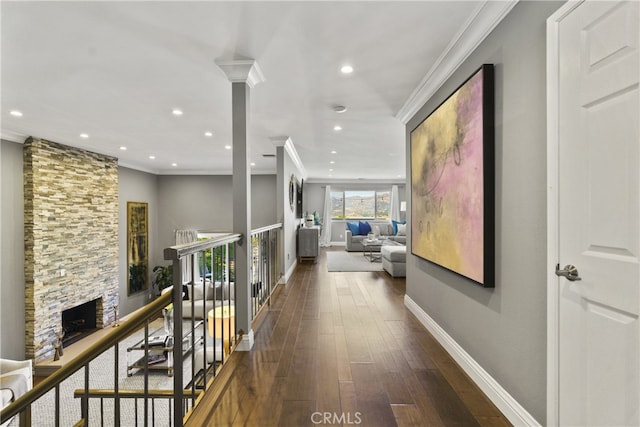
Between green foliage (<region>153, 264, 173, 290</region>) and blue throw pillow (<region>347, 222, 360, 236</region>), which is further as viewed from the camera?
blue throw pillow (<region>347, 222, 360, 236</region>)

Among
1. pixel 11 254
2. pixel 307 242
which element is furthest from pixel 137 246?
pixel 307 242

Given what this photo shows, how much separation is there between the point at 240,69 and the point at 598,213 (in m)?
2.36

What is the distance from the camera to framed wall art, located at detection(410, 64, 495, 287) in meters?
1.70

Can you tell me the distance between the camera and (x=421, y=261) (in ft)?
9.66

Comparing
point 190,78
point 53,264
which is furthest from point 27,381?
point 190,78

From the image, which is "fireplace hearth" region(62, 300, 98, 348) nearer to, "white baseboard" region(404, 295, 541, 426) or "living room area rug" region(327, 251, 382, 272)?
"living room area rug" region(327, 251, 382, 272)

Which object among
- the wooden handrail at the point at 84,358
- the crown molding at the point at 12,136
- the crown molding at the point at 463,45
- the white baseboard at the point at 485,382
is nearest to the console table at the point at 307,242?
the white baseboard at the point at 485,382

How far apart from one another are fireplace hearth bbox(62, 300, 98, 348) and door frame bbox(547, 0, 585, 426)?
7.79 meters

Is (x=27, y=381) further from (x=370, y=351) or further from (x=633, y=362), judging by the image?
(x=633, y=362)

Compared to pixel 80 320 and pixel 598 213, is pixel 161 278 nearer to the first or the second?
pixel 80 320

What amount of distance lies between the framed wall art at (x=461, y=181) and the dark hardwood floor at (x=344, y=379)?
0.71 metres

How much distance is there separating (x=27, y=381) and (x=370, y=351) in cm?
378

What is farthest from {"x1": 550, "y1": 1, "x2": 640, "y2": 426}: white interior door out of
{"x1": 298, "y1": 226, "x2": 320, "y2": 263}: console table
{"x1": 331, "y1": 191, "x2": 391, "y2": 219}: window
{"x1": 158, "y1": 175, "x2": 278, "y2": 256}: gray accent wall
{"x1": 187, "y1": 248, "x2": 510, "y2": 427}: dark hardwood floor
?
{"x1": 331, "y1": 191, "x2": 391, "y2": 219}: window

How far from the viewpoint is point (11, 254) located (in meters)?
4.46
